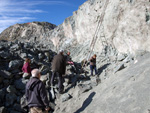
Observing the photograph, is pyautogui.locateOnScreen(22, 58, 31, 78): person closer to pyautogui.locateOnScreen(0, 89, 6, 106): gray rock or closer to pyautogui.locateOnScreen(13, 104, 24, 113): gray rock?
pyautogui.locateOnScreen(0, 89, 6, 106): gray rock

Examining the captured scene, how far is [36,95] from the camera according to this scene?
338 cm

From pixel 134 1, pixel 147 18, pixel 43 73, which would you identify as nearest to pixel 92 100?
pixel 43 73

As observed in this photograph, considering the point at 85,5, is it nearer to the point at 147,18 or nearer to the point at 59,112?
the point at 147,18

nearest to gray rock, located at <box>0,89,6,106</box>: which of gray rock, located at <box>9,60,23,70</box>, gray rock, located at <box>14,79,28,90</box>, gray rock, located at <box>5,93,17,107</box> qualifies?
gray rock, located at <box>5,93,17,107</box>

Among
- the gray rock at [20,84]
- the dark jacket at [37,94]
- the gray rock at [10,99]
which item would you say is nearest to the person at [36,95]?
the dark jacket at [37,94]

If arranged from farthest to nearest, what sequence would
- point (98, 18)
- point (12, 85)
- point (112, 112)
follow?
point (98, 18) → point (12, 85) → point (112, 112)

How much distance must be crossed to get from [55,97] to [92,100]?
183 cm

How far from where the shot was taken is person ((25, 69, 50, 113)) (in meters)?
3.36

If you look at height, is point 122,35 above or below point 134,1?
below

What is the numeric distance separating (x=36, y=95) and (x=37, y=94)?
0.04 m

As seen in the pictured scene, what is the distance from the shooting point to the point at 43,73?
764 centimetres

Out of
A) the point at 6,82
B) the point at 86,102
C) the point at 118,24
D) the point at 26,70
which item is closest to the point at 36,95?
the point at 86,102

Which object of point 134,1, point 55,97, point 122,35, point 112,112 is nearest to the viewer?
point 112,112

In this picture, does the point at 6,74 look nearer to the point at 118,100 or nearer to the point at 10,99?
the point at 10,99
